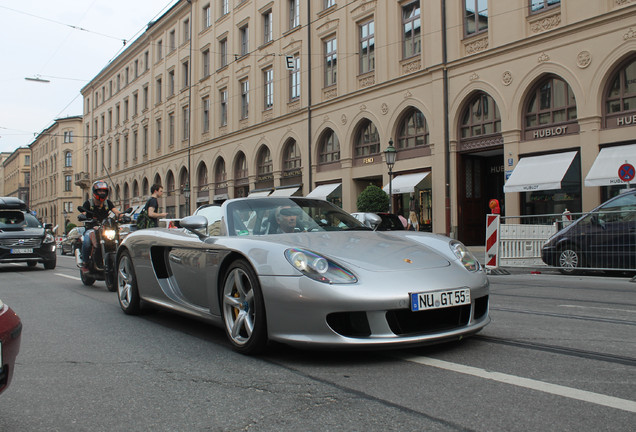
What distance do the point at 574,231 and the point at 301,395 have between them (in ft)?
32.1

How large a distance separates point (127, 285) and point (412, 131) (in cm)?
1850

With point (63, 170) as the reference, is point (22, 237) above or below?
below

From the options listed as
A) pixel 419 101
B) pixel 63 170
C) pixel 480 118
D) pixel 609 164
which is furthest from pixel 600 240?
pixel 63 170

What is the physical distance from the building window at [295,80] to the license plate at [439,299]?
2703 centimetres

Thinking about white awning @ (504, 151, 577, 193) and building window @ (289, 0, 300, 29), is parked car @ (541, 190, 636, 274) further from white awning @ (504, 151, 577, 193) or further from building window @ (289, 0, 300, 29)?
building window @ (289, 0, 300, 29)

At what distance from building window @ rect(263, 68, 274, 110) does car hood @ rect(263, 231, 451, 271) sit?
93.0 feet

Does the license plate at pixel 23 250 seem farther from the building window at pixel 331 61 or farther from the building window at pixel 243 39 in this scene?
the building window at pixel 243 39

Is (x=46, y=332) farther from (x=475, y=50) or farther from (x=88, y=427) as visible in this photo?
(x=475, y=50)

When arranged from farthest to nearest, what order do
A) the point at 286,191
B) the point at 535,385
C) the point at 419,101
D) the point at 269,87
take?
1. the point at 269,87
2. the point at 286,191
3. the point at 419,101
4. the point at 535,385

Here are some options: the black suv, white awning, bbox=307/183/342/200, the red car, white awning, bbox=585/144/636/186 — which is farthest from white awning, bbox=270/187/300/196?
the red car

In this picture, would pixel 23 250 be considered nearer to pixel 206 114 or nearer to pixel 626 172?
pixel 626 172

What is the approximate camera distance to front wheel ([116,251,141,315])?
6.12 meters

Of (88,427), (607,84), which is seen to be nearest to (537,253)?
(607,84)

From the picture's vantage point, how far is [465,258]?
170 inches
